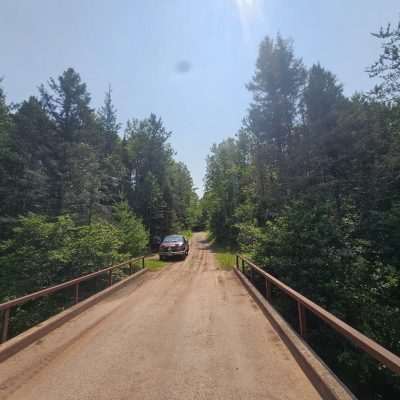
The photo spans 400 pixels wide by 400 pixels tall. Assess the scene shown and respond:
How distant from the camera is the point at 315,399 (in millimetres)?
2395

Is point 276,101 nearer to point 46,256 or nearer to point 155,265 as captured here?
point 155,265

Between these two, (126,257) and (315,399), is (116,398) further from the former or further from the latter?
(126,257)

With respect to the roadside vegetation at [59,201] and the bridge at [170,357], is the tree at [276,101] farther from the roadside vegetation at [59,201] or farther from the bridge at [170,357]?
the bridge at [170,357]

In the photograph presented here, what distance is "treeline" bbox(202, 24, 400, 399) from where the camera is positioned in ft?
19.4

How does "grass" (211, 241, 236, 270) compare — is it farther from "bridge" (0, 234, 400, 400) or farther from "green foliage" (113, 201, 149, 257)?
"bridge" (0, 234, 400, 400)

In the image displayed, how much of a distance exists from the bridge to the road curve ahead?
1 centimetres

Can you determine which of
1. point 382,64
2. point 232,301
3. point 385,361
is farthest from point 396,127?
point 385,361

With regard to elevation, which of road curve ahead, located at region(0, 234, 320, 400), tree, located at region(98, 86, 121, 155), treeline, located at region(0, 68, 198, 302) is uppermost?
tree, located at region(98, 86, 121, 155)

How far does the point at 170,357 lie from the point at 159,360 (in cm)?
16

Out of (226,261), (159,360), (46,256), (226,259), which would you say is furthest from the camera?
(226,259)

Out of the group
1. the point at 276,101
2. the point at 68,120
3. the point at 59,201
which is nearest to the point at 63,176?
the point at 59,201

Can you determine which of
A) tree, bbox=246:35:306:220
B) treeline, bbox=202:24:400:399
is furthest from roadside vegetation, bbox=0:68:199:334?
tree, bbox=246:35:306:220

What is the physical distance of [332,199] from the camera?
11.9 metres

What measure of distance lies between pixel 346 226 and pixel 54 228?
10.8 m
